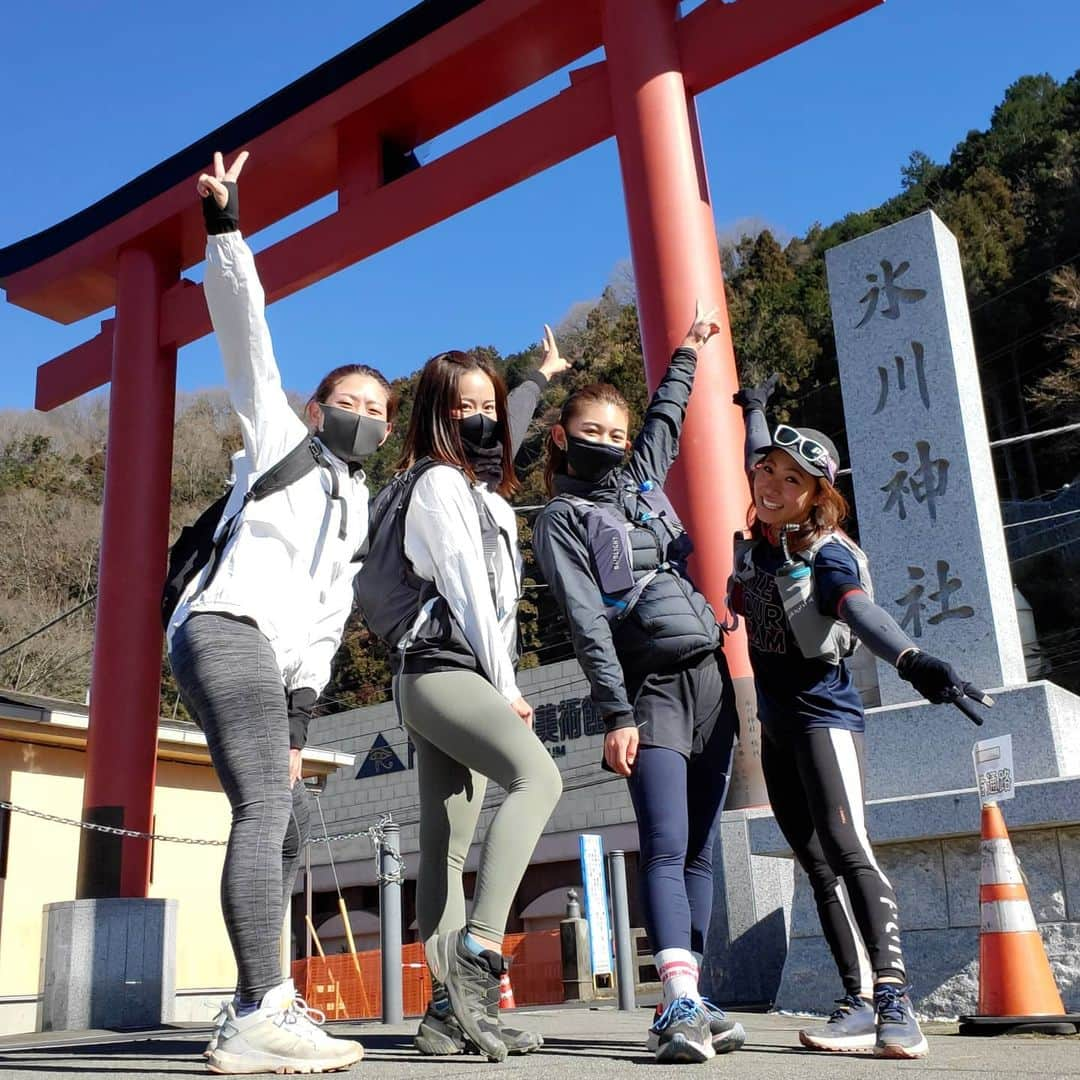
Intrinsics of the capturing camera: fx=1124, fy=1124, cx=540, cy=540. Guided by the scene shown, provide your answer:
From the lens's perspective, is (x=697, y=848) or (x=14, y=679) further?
(x=14, y=679)

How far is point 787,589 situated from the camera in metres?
2.60

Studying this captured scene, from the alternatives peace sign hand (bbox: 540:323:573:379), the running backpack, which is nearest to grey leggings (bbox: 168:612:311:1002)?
the running backpack

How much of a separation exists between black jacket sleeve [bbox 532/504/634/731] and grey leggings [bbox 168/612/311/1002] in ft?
2.14

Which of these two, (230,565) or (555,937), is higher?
(230,565)

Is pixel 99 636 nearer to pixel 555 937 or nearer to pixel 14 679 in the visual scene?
pixel 555 937

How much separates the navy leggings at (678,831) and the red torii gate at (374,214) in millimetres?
2775

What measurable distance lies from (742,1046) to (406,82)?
24.0 ft

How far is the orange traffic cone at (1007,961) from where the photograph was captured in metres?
2.84

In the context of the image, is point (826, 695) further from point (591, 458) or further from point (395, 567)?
point (395, 567)

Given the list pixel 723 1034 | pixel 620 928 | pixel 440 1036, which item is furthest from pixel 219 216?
pixel 620 928

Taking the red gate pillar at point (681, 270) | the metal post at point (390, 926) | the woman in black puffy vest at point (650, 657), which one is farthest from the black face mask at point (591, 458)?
the red gate pillar at point (681, 270)

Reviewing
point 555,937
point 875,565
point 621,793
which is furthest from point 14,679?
point 875,565

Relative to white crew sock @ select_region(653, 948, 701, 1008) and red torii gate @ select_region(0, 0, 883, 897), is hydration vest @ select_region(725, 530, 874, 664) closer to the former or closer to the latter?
white crew sock @ select_region(653, 948, 701, 1008)

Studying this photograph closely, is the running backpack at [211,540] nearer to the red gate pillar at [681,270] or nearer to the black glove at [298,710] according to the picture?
the black glove at [298,710]
